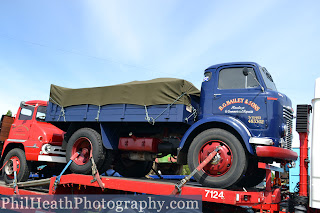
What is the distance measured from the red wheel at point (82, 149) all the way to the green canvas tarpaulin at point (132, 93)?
983mm

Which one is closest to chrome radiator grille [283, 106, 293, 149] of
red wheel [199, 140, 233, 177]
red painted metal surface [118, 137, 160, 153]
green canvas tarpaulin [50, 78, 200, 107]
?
red wheel [199, 140, 233, 177]

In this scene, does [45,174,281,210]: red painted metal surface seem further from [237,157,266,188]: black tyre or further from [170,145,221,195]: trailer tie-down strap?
[237,157,266,188]: black tyre

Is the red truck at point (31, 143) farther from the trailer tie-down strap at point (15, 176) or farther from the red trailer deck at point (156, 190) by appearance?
the red trailer deck at point (156, 190)

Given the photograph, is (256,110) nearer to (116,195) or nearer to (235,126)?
(235,126)

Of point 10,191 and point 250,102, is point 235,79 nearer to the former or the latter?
point 250,102

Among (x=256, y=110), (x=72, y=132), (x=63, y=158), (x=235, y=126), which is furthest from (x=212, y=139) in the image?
(x=63, y=158)

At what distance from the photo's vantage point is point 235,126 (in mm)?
5434

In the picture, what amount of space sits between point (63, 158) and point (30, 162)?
917mm

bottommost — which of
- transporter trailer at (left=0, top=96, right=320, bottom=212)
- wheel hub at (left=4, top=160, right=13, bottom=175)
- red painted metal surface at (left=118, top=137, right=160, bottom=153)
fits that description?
wheel hub at (left=4, top=160, right=13, bottom=175)

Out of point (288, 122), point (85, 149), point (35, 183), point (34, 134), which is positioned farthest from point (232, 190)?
point (34, 134)

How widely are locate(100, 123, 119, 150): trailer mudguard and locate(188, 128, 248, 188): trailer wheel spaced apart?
230 cm

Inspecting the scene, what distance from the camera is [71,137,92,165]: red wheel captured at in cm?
736

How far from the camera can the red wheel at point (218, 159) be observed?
17.7 ft

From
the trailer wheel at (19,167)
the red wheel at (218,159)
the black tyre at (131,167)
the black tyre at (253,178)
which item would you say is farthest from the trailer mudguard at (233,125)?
the trailer wheel at (19,167)
